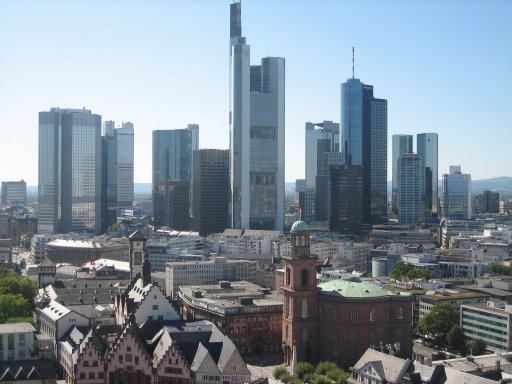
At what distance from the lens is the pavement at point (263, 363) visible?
9103 centimetres

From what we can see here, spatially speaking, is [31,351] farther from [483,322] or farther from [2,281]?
[483,322]

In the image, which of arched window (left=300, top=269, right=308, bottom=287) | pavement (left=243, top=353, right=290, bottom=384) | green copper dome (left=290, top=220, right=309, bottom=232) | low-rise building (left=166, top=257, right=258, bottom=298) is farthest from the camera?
low-rise building (left=166, top=257, right=258, bottom=298)

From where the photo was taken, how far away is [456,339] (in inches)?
4107

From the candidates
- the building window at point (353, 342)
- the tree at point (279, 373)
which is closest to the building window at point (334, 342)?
the building window at point (353, 342)

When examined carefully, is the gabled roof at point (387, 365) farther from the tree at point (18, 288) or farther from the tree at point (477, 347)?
the tree at point (18, 288)

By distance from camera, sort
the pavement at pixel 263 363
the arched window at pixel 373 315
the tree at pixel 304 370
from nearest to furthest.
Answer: the tree at pixel 304 370 < the pavement at pixel 263 363 < the arched window at pixel 373 315

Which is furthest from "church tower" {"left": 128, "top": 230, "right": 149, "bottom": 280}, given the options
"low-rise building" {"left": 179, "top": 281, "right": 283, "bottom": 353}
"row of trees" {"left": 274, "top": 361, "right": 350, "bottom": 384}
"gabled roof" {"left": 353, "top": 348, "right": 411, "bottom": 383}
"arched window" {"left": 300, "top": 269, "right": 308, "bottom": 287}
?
"gabled roof" {"left": 353, "top": 348, "right": 411, "bottom": 383}

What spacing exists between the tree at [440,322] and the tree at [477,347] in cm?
593

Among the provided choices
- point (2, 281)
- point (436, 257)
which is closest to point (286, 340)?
point (2, 281)

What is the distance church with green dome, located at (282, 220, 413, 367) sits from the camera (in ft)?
311

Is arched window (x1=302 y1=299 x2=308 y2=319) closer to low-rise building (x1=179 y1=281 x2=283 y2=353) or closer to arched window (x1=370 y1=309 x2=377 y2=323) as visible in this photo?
arched window (x1=370 y1=309 x2=377 y2=323)

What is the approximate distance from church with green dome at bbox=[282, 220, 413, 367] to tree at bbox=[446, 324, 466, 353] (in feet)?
31.1

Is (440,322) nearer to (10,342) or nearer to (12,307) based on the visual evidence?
(10,342)

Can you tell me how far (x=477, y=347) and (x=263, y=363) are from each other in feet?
98.2
